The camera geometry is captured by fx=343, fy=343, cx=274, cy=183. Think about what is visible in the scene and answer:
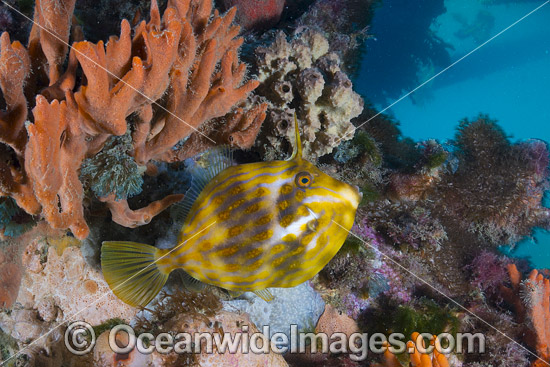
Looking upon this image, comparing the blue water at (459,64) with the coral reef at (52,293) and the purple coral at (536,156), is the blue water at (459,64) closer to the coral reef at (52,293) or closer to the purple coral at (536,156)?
the purple coral at (536,156)

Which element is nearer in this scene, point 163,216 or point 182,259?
point 182,259

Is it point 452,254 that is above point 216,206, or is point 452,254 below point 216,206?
above

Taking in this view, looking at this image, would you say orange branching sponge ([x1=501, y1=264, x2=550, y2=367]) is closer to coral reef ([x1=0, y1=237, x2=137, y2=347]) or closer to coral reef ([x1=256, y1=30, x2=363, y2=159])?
coral reef ([x1=256, y1=30, x2=363, y2=159])

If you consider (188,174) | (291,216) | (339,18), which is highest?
(339,18)

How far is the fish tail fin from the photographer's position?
97.2 inches

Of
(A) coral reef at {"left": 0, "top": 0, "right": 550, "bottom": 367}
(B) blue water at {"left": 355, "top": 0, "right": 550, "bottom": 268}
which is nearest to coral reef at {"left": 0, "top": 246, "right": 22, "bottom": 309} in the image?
(A) coral reef at {"left": 0, "top": 0, "right": 550, "bottom": 367}

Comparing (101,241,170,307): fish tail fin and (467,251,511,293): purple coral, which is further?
(467,251,511,293): purple coral

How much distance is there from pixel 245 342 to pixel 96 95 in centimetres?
220

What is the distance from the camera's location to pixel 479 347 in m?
4.23

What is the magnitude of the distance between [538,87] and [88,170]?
14.4 m

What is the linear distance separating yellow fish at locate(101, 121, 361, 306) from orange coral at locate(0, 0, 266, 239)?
452 mm

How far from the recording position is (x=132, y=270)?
252 centimetres

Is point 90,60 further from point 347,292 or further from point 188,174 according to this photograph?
point 347,292

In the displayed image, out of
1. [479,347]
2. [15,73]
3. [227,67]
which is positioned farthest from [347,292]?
[15,73]
